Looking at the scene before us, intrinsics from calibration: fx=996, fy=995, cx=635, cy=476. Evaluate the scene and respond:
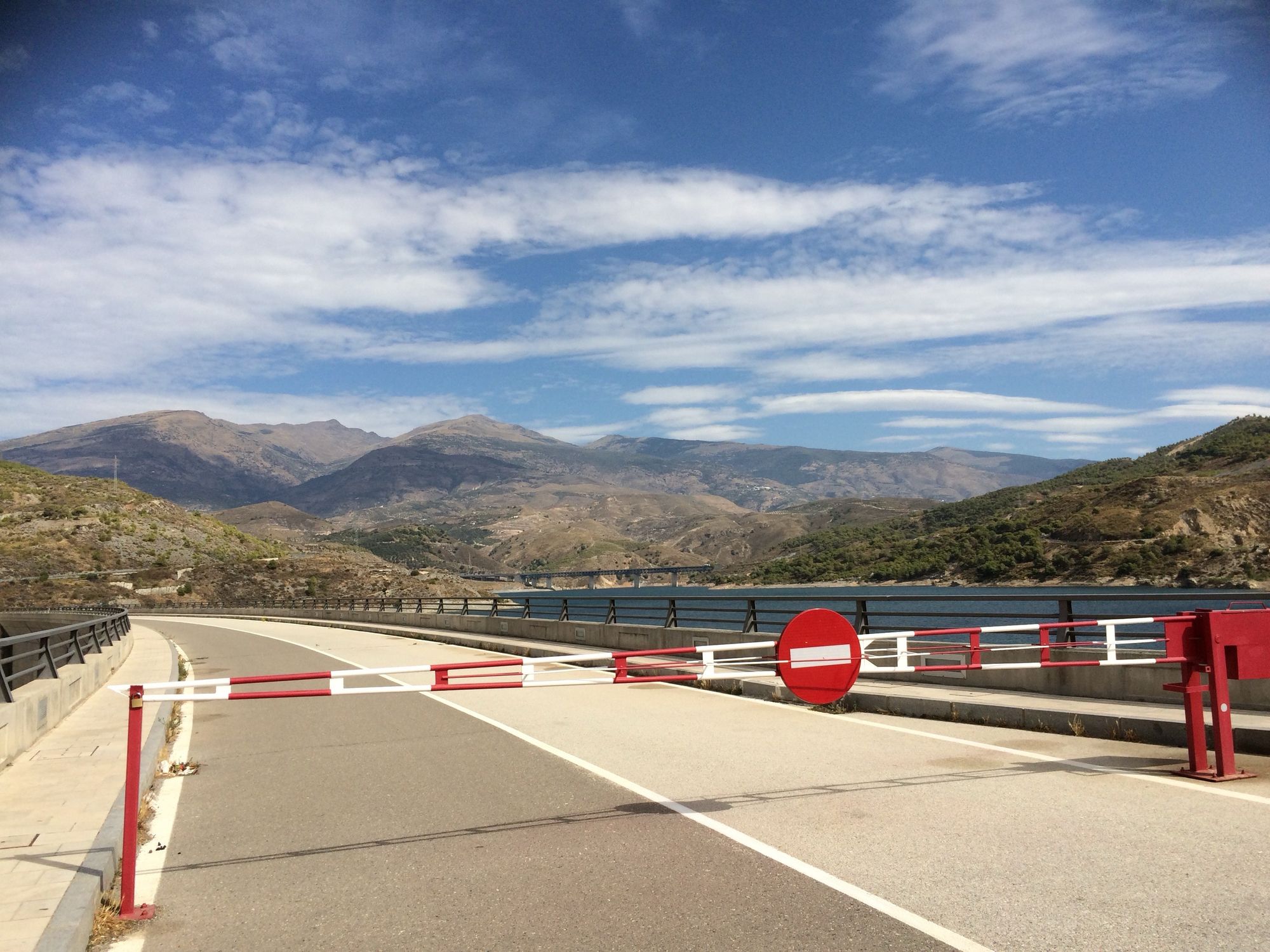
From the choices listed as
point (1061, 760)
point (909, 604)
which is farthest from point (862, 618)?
point (909, 604)

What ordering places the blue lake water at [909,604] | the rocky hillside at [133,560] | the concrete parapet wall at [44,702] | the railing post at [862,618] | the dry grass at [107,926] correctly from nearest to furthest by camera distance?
1. the dry grass at [107,926]
2. the concrete parapet wall at [44,702]
3. the blue lake water at [909,604]
4. the railing post at [862,618]
5. the rocky hillside at [133,560]

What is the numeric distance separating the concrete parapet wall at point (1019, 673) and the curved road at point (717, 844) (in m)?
1.90

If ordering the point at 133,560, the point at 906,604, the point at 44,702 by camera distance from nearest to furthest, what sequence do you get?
the point at 44,702, the point at 906,604, the point at 133,560

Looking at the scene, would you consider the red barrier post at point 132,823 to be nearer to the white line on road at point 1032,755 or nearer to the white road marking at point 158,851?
the white road marking at point 158,851

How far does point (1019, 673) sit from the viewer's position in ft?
46.6

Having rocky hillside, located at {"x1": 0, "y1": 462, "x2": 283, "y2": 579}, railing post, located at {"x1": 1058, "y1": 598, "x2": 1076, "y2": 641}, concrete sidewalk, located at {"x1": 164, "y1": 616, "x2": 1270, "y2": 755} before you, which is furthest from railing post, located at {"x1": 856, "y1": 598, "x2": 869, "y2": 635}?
rocky hillside, located at {"x1": 0, "y1": 462, "x2": 283, "y2": 579}

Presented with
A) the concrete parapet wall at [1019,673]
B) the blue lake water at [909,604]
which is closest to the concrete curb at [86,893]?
the concrete parapet wall at [1019,673]

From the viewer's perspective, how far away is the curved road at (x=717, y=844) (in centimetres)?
534

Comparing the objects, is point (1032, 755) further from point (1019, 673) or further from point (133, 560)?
point (133, 560)

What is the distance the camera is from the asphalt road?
17.5 feet

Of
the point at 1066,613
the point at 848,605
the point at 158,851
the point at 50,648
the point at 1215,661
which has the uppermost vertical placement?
the point at 1066,613

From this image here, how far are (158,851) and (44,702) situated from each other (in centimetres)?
677

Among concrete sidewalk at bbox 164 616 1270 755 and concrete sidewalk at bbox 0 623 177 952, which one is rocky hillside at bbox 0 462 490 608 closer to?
concrete sidewalk at bbox 0 623 177 952

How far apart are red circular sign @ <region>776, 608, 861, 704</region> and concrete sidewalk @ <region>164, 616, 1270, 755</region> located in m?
3.49
